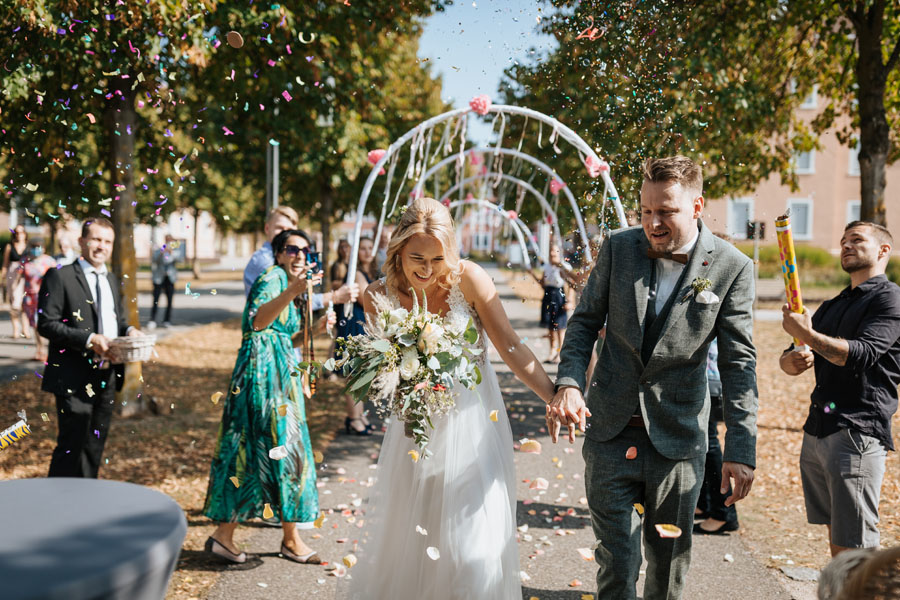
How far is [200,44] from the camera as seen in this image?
7855 mm

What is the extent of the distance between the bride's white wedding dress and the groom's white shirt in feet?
2.95

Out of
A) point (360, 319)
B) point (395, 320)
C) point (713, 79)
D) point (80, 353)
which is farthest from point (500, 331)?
point (713, 79)

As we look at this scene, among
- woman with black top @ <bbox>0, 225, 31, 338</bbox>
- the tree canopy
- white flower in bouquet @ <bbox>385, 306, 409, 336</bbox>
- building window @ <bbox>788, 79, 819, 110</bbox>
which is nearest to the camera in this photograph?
white flower in bouquet @ <bbox>385, 306, 409, 336</bbox>

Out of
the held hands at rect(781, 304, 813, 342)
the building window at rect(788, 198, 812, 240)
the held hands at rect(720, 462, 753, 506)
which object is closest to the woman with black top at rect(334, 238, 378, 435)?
the held hands at rect(781, 304, 813, 342)

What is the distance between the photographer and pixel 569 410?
313 cm

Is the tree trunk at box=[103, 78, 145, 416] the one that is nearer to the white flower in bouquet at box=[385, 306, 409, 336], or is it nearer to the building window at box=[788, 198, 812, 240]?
the white flower in bouquet at box=[385, 306, 409, 336]

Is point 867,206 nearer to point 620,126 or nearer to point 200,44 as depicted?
point 620,126

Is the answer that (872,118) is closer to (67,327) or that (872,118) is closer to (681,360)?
(681,360)

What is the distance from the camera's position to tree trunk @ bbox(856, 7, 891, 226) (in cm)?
835

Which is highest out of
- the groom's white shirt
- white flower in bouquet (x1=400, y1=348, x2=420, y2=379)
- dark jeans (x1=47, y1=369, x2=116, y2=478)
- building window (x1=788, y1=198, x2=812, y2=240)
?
building window (x1=788, y1=198, x2=812, y2=240)

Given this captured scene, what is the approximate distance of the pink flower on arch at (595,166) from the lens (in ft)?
18.5

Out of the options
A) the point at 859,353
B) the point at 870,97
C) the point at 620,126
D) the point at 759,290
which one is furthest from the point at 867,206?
the point at 759,290

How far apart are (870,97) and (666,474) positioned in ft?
23.7

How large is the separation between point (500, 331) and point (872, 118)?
7070 mm
